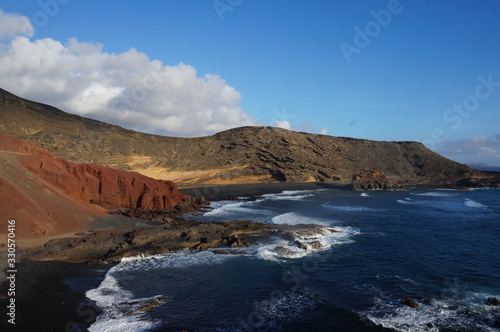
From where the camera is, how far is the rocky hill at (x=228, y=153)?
58.5m

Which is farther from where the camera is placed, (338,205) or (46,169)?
(338,205)

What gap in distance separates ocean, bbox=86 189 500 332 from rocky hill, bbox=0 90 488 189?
149 feet

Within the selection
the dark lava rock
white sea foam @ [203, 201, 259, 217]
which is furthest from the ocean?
white sea foam @ [203, 201, 259, 217]

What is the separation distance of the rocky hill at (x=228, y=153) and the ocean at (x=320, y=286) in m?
45.4

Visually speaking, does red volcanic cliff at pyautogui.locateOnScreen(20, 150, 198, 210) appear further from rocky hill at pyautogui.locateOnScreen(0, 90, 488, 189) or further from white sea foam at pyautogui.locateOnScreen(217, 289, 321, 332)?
rocky hill at pyautogui.locateOnScreen(0, 90, 488, 189)

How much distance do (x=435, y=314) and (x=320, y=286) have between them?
467 centimetres

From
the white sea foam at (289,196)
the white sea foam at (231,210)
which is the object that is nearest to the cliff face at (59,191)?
the white sea foam at (231,210)

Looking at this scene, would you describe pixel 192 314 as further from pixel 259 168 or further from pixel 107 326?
pixel 259 168

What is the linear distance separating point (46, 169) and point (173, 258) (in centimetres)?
1354

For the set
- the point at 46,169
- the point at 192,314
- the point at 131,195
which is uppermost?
the point at 46,169

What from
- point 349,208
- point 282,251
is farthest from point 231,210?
point 282,251

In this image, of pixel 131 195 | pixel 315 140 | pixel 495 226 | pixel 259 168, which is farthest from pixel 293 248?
pixel 315 140

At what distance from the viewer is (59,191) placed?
75.8 ft

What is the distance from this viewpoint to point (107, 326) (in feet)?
35.0
